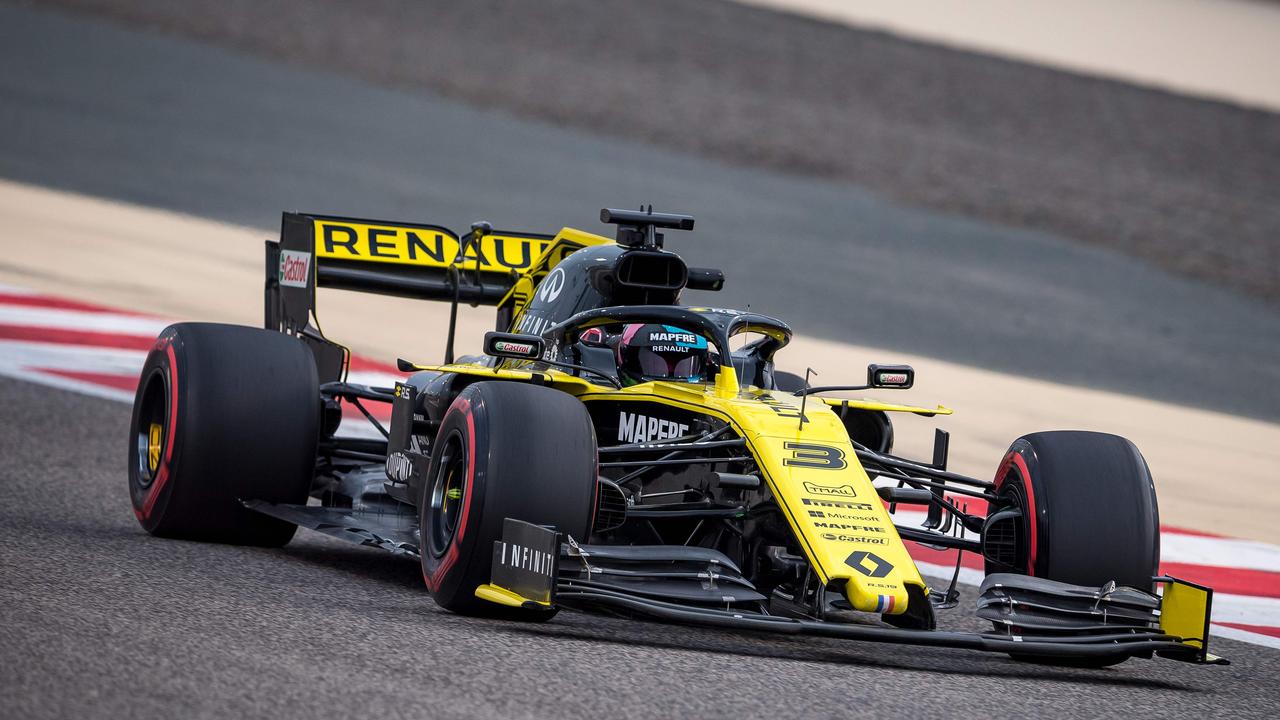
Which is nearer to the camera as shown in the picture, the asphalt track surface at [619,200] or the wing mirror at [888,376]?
the wing mirror at [888,376]

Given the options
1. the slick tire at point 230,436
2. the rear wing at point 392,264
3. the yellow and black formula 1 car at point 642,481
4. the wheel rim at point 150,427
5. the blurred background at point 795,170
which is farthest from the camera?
the blurred background at point 795,170

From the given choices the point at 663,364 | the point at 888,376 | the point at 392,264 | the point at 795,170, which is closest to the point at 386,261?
the point at 392,264

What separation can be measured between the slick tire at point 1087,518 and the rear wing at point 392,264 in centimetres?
264

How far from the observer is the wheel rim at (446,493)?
723 cm

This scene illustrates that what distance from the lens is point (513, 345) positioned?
743 centimetres

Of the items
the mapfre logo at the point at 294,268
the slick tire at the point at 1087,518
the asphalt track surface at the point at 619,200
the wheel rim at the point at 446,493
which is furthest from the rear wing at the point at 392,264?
the asphalt track surface at the point at 619,200

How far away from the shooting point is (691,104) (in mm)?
32375

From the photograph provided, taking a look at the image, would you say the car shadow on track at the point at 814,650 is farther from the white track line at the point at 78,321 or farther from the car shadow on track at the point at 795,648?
the white track line at the point at 78,321

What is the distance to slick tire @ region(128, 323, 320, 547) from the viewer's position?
817 cm

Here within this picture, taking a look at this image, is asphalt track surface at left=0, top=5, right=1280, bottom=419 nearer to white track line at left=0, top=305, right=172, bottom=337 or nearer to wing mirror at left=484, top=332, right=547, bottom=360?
white track line at left=0, top=305, right=172, bottom=337

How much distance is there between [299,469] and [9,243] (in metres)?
9.56

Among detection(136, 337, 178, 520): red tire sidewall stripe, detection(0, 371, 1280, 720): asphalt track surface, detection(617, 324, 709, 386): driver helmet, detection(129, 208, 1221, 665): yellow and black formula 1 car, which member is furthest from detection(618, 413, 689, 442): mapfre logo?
detection(136, 337, 178, 520): red tire sidewall stripe

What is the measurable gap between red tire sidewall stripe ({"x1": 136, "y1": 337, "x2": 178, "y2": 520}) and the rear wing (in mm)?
1088

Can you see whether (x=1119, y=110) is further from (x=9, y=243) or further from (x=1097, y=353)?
(x=9, y=243)
